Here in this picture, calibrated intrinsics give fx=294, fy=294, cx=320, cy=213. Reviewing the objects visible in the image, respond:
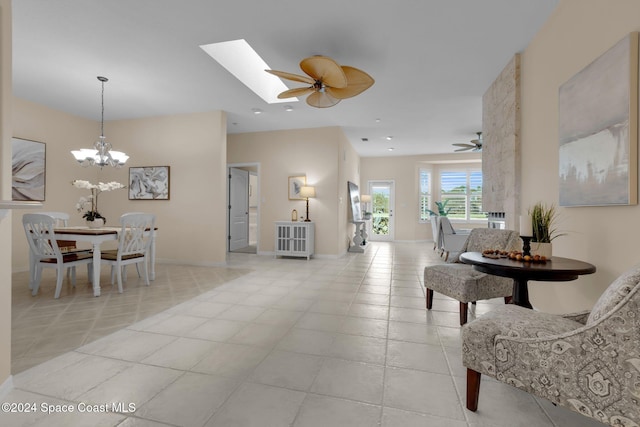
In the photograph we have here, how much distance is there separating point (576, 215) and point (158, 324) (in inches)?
138

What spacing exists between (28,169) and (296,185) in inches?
178

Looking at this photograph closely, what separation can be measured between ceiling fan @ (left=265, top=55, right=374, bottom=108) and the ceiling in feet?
1.21

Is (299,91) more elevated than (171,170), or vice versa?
(299,91)

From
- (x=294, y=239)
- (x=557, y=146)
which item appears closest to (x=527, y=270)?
(x=557, y=146)

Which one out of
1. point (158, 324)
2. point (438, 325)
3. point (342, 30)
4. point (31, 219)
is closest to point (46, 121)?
point (31, 219)

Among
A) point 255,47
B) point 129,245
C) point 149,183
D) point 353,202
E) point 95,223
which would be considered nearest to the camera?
point 255,47

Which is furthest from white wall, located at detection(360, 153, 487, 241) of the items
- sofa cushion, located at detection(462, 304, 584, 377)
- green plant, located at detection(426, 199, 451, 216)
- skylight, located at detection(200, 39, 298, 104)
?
sofa cushion, located at detection(462, 304, 584, 377)

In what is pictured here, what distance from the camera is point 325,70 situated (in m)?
2.83

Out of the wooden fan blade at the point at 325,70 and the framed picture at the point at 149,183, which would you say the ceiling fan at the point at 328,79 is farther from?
the framed picture at the point at 149,183

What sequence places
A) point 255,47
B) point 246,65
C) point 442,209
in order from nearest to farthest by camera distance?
point 255,47
point 246,65
point 442,209

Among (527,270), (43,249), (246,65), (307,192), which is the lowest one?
(43,249)

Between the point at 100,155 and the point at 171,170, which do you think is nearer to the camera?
the point at 100,155

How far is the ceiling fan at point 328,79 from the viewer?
274 centimetres

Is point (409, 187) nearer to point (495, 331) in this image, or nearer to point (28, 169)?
point (495, 331)
